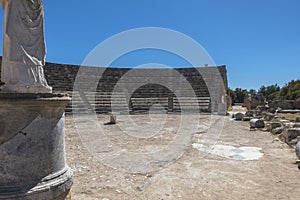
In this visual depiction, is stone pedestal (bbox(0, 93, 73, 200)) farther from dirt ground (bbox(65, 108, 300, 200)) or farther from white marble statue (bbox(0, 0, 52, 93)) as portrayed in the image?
dirt ground (bbox(65, 108, 300, 200))

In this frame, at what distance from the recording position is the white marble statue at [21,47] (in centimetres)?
235

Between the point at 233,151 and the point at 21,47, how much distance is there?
4717 millimetres

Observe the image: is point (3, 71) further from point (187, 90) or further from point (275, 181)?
point (187, 90)

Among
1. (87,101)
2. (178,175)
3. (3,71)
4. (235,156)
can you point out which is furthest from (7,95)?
(87,101)

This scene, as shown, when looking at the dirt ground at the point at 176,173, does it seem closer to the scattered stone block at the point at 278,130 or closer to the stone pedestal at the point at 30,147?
the stone pedestal at the point at 30,147

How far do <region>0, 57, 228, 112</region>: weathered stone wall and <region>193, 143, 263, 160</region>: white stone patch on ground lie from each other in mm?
11768

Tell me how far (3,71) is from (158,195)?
2.29 m

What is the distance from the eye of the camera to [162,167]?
4.26 meters

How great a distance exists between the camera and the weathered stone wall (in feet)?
59.5

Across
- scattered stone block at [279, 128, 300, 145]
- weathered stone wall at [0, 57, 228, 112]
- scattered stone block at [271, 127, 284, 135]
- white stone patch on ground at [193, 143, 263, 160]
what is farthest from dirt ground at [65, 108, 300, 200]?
weathered stone wall at [0, 57, 228, 112]

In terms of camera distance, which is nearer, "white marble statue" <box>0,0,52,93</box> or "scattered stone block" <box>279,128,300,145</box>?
"white marble statue" <box>0,0,52,93</box>

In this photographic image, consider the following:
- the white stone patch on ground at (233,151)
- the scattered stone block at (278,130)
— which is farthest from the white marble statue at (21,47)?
the scattered stone block at (278,130)

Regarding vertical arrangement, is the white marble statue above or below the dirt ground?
above

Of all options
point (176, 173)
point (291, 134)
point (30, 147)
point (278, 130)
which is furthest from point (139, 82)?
point (30, 147)
